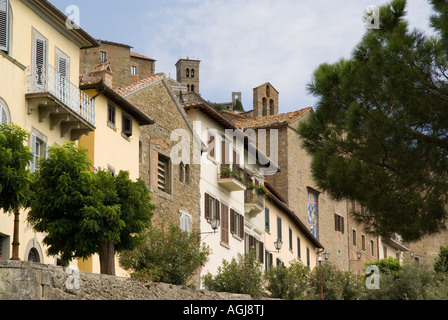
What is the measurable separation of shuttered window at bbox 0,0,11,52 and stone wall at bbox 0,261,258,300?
688cm

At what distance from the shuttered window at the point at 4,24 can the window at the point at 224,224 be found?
53.5 feet

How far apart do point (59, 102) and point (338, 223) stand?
38.4 metres

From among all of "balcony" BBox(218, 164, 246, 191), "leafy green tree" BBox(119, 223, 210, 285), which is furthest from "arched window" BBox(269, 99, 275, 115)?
"leafy green tree" BBox(119, 223, 210, 285)

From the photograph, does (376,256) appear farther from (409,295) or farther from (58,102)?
(58,102)

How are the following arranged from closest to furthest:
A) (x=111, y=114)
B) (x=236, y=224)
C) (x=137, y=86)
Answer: (x=111, y=114)
(x=137, y=86)
(x=236, y=224)

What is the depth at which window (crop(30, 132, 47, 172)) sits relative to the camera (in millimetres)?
23562

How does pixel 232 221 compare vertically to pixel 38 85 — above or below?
below

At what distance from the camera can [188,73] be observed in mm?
162625

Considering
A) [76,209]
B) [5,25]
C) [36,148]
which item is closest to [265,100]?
[36,148]

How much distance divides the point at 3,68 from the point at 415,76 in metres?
10.5

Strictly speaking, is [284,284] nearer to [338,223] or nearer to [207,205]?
[207,205]

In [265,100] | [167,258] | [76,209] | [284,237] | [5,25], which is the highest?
[265,100]
